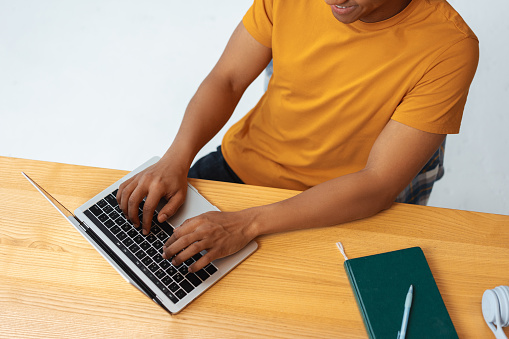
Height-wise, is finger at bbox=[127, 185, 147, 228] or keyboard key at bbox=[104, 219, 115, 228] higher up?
finger at bbox=[127, 185, 147, 228]

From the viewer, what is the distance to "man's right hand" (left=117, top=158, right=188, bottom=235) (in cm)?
89

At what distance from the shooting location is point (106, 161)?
1948 millimetres

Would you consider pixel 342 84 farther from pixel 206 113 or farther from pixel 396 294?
pixel 396 294

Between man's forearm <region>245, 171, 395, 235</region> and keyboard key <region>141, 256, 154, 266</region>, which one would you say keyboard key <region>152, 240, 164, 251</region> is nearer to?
keyboard key <region>141, 256, 154, 266</region>

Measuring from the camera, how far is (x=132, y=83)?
2152 millimetres

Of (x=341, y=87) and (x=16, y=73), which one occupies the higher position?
(x=341, y=87)

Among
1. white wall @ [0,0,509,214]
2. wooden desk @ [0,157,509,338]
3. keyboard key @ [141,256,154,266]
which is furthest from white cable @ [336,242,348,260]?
white wall @ [0,0,509,214]

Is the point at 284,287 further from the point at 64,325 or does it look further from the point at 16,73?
the point at 16,73

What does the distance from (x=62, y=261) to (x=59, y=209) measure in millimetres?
88

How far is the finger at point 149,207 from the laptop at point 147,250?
15 millimetres

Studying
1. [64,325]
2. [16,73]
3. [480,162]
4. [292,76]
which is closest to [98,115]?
[16,73]

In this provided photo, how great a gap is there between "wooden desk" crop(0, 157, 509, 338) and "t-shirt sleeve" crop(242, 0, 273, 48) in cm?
33

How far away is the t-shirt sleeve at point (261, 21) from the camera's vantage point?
3.41 ft

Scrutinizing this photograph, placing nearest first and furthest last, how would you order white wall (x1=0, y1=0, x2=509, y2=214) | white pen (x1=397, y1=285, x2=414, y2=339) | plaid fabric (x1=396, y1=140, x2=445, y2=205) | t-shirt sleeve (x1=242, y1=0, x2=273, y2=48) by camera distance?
white pen (x1=397, y1=285, x2=414, y2=339) → t-shirt sleeve (x1=242, y1=0, x2=273, y2=48) → plaid fabric (x1=396, y1=140, x2=445, y2=205) → white wall (x1=0, y1=0, x2=509, y2=214)
